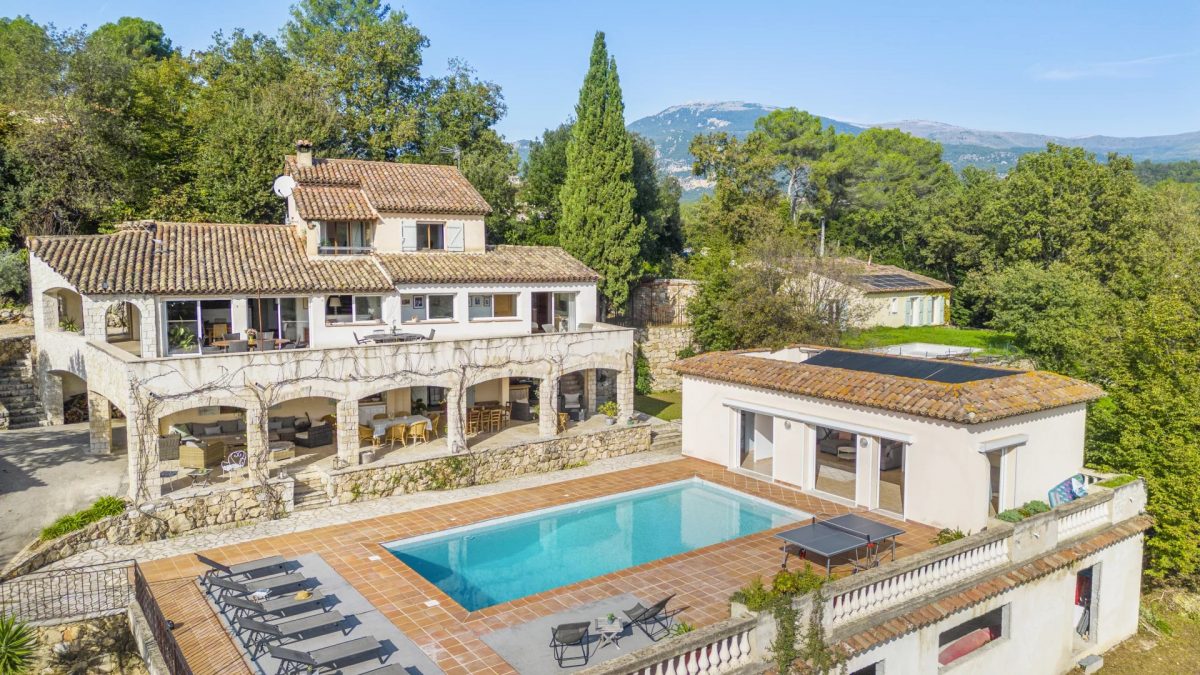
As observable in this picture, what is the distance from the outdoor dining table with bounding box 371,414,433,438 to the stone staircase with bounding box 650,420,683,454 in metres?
8.32

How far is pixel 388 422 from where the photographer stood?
25.2 meters

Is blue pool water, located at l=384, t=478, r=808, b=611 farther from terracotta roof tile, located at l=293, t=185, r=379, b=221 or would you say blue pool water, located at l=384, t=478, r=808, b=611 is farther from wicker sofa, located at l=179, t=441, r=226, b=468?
terracotta roof tile, located at l=293, t=185, r=379, b=221

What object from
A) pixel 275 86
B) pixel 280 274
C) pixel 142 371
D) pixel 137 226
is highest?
pixel 275 86

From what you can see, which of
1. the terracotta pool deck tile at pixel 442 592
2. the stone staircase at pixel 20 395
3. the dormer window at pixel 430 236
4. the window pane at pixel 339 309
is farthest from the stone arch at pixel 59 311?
the terracotta pool deck tile at pixel 442 592

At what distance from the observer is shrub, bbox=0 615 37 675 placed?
1229 centimetres

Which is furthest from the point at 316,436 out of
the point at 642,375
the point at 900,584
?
the point at 900,584

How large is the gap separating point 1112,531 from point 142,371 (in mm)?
24834

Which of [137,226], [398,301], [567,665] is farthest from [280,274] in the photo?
[567,665]

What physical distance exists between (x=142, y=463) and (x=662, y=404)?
2254 centimetres

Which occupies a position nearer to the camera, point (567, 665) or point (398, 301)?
point (567, 665)

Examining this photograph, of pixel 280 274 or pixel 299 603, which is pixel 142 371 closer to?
pixel 280 274

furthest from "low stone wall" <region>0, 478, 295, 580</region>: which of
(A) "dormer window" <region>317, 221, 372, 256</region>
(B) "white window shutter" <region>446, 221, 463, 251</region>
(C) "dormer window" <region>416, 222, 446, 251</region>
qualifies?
(B) "white window shutter" <region>446, 221, 463, 251</region>

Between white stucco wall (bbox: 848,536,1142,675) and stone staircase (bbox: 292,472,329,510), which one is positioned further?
stone staircase (bbox: 292,472,329,510)

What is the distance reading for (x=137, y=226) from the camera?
86.0 ft
